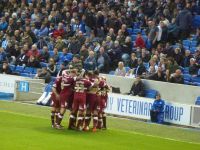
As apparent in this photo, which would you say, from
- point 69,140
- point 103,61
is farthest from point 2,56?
point 69,140

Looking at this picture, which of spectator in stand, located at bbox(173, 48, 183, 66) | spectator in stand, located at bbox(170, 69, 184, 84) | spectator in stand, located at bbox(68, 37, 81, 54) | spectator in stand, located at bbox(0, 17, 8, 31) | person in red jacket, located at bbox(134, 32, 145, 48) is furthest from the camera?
spectator in stand, located at bbox(0, 17, 8, 31)

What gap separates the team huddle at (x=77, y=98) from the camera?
59.4 ft

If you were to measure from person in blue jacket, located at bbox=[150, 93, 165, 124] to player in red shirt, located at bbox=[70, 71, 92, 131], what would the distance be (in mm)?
3928

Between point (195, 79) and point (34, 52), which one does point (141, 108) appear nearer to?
point (195, 79)

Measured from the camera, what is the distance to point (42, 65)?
1126 inches

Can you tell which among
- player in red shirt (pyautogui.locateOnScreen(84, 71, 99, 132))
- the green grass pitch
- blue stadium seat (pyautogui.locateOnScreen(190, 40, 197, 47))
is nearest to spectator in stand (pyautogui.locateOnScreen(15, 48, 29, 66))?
the green grass pitch

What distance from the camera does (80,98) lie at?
18031 millimetres

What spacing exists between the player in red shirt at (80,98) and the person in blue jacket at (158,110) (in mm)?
3928

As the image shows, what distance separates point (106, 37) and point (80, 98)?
10.4m

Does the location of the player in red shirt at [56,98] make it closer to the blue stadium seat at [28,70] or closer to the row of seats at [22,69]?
the row of seats at [22,69]

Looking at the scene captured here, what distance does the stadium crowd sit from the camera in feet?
81.5

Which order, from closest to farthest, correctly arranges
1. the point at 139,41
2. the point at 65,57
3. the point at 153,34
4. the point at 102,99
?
the point at 102,99, the point at 153,34, the point at 139,41, the point at 65,57

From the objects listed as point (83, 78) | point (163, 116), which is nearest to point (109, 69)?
point (163, 116)

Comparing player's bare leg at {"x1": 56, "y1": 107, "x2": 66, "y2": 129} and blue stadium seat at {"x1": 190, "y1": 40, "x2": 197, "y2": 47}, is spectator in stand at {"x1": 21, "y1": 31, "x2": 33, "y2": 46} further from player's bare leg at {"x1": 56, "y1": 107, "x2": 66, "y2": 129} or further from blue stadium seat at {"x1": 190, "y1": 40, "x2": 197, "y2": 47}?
player's bare leg at {"x1": 56, "y1": 107, "x2": 66, "y2": 129}
